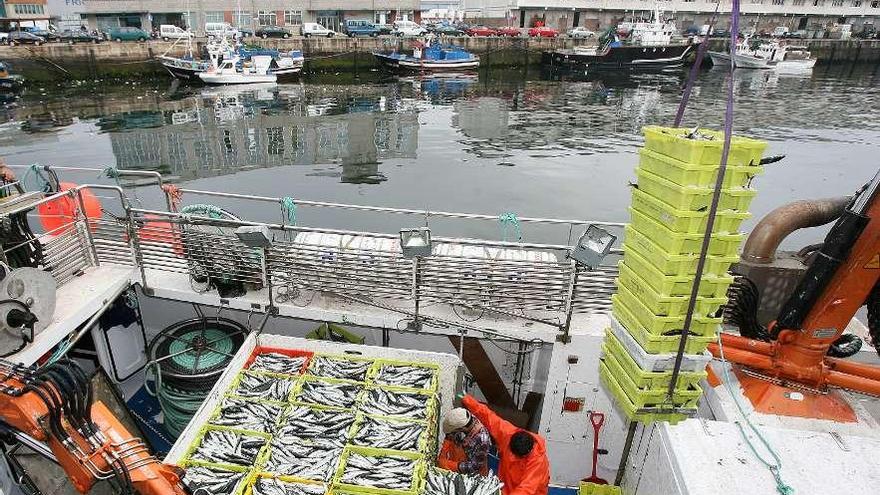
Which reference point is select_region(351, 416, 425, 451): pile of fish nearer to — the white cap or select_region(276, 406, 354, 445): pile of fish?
select_region(276, 406, 354, 445): pile of fish

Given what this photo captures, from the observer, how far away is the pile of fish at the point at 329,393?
632 cm

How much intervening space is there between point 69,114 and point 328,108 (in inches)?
679

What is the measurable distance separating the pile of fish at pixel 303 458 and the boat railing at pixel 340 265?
2440mm

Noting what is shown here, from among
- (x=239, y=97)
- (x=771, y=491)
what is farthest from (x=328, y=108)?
(x=771, y=491)

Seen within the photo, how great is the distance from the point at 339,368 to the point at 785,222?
7.03 metres

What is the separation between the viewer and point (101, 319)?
329 inches

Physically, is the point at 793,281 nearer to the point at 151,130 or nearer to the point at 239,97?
the point at 151,130

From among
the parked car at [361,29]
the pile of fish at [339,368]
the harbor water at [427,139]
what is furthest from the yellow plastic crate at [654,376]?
the parked car at [361,29]

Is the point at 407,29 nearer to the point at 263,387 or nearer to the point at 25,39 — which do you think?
the point at 25,39

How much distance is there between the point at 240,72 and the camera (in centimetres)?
4678

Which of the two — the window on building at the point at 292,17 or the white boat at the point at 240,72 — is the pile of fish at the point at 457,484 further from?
the window on building at the point at 292,17

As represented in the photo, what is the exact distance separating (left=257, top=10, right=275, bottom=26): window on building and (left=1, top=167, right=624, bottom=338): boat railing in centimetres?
6813

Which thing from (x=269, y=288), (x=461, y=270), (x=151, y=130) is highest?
(x=461, y=270)

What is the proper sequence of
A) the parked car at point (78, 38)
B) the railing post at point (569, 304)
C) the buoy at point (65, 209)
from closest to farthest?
1. the railing post at point (569, 304)
2. the buoy at point (65, 209)
3. the parked car at point (78, 38)
